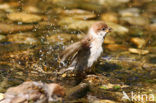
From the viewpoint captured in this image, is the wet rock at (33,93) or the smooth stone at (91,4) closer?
the wet rock at (33,93)

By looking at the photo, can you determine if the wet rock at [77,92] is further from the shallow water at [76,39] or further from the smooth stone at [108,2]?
the smooth stone at [108,2]

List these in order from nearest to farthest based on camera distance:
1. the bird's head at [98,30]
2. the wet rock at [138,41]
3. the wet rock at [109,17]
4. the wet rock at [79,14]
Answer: the bird's head at [98,30]
the wet rock at [138,41]
the wet rock at [79,14]
the wet rock at [109,17]

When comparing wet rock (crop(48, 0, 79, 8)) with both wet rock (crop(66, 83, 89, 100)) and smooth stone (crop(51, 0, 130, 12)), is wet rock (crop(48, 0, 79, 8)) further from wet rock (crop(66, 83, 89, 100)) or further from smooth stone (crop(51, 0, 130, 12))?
wet rock (crop(66, 83, 89, 100))

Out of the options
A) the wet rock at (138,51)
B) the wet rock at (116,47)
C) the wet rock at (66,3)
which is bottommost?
the wet rock at (138,51)

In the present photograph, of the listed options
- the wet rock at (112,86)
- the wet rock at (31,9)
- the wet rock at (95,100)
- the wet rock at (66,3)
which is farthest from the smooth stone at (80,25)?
the wet rock at (95,100)

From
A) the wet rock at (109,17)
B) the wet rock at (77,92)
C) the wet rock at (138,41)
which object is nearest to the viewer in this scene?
the wet rock at (77,92)

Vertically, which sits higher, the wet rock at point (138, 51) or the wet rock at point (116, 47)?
the wet rock at point (116, 47)

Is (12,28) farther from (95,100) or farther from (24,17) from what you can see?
(95,100)

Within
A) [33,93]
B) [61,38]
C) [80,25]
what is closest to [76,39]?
[61,38]
